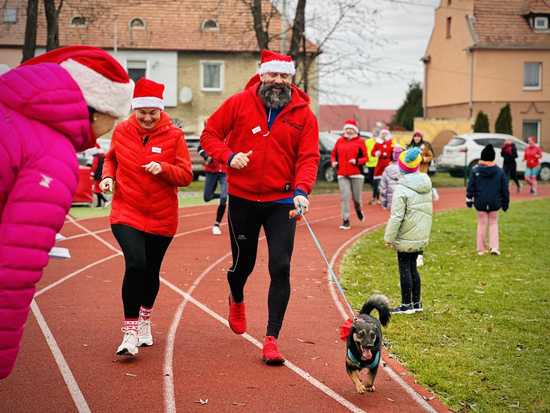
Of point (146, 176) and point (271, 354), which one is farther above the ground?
point (146, 176)

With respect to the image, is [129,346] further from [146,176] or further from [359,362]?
[359,362]

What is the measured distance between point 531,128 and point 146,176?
162 feet

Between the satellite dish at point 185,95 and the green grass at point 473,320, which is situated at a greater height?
the satellite dish at point 185,95

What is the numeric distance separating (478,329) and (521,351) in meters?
0.88

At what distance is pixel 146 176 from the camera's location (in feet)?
23.6

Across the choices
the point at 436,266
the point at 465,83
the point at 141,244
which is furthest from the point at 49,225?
the point at 465,83

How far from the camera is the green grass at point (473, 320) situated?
21.6 feet

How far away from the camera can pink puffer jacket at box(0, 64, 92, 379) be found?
3584 millimetres

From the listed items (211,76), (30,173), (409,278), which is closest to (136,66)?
(211,76)

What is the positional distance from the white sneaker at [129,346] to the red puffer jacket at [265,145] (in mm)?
1381

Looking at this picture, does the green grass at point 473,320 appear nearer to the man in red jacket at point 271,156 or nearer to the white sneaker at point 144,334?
the man in red jacket at point 271,156

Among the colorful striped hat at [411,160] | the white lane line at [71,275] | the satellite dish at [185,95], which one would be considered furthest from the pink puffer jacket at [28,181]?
the satellite dish at [185,95]

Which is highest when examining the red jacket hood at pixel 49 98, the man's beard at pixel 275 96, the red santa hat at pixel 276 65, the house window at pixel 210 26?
the house window at pixel 210 26

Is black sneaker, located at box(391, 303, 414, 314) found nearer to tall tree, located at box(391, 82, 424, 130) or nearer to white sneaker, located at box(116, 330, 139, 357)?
white sneaker, located at box(116, 330, 139, 357)
